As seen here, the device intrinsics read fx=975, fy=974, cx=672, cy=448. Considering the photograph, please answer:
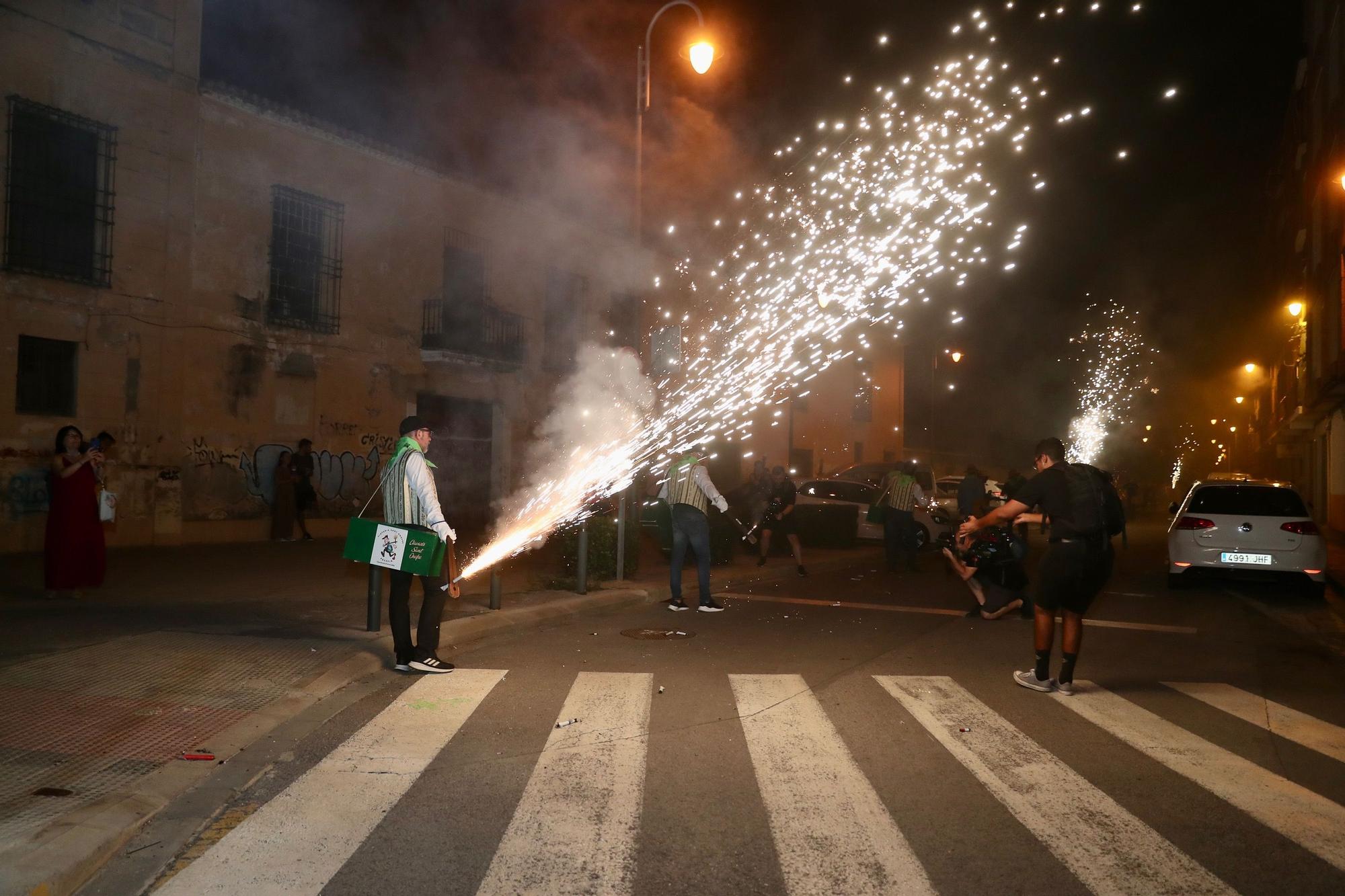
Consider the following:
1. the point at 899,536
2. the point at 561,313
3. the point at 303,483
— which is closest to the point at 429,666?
the point at 899,536

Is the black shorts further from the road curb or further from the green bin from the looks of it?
the road curb

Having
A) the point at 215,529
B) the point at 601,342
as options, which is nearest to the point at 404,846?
the point at 215,529

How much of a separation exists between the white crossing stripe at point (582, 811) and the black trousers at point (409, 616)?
1.34m

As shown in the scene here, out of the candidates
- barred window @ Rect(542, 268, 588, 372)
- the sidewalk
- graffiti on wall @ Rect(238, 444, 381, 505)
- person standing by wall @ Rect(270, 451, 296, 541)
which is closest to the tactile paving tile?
the sidewalk

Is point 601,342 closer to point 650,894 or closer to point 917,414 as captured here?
point 650,894

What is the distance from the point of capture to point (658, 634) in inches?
340

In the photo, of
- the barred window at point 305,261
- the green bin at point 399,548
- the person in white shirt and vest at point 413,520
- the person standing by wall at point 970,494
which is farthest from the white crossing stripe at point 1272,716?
the barred window at point 305,261

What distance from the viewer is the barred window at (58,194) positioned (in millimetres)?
13664

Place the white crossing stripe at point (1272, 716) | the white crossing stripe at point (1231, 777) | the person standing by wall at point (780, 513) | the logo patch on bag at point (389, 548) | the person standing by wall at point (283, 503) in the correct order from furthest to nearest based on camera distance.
Result: the person standing by wall at point (283, 503) < the person standing by wall at point (780, 513) < the logo patch on bag at point (389, 548) < the white crossing stripe at point (1272, 716) < the white crossing stripe at point (1231, 777)

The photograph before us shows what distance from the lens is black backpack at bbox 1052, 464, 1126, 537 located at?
6.23 m

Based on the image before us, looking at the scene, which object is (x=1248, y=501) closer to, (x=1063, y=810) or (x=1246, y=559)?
(x=1246, y=559)

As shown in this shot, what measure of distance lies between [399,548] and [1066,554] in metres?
4.30

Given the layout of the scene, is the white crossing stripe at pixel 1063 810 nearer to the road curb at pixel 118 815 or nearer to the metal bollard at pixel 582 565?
the road curb at pixel 118 815

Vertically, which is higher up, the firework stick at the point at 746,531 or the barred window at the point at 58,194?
the barred window at the point at 58,194
